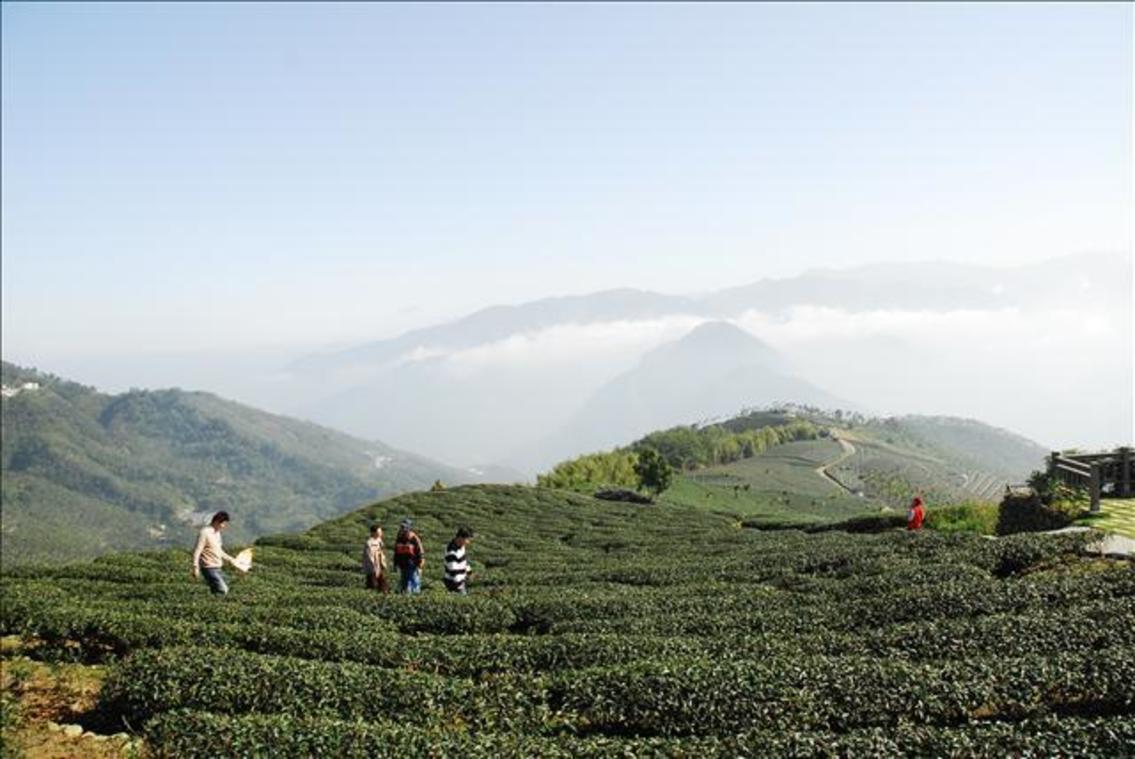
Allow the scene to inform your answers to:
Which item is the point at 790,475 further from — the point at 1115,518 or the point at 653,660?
the point at 653,660

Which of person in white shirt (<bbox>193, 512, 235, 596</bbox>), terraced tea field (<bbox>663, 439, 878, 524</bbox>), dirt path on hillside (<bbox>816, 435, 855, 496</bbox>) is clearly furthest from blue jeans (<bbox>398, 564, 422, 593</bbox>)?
dirt path on hillside (<bbox>816, 435, 855, 496</bbox>)

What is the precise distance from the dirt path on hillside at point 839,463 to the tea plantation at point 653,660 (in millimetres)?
90602

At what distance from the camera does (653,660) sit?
13914 mm

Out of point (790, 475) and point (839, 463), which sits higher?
point (790, 475)

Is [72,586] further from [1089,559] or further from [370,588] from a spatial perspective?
[1089,559]

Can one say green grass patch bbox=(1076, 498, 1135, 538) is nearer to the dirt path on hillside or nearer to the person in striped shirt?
the person in striped shirt

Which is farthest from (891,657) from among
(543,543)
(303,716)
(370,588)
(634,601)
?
(543,543)

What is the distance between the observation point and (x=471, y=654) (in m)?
15.3

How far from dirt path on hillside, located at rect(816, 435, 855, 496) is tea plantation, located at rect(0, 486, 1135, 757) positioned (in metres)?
90.6

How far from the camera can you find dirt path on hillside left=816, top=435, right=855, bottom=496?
11153 cm

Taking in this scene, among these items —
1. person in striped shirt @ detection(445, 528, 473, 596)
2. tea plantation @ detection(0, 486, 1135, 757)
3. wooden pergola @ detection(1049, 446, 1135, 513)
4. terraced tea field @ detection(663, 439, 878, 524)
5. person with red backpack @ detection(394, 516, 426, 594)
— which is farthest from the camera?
terraced tea field @ detection(663, 439, 878, 524)

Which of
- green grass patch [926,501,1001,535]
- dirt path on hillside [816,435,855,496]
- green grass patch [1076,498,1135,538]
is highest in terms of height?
green grass patch [1076,498,1135,538]

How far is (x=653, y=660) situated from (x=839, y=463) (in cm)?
13022

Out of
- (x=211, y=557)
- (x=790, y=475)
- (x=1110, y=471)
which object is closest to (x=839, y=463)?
(x=790, y=475)
